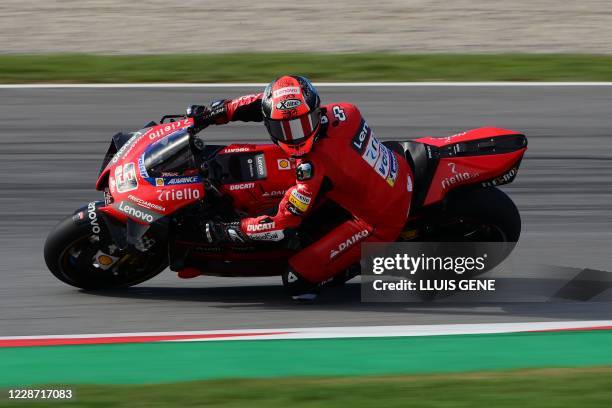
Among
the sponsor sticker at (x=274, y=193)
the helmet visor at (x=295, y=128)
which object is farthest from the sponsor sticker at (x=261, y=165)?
the helmet visor at (x=295, y=128)

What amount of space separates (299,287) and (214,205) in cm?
79

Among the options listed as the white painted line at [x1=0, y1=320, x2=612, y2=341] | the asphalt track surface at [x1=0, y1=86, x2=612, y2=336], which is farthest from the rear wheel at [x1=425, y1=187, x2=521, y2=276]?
the white painted line at [x1=0, y1=320, x2=612, y2=341]

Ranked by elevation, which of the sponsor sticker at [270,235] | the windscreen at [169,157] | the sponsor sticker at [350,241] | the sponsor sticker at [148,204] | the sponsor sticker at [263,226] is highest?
the windscreen at [169,157]

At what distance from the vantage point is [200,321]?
23.8 feet

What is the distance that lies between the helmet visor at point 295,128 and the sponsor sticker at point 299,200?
32 centimetres

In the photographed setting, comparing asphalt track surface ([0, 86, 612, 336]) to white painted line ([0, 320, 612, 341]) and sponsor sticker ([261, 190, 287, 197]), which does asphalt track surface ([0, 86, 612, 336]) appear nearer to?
white painted line ([0, 320, 612, 341])

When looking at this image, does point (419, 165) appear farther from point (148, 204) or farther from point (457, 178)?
point (148, 204)

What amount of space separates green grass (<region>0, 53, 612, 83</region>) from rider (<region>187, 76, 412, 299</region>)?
455cm

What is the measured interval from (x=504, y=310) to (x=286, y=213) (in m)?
1.71

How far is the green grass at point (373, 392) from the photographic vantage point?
562cm

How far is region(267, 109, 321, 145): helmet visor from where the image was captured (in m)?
6.85

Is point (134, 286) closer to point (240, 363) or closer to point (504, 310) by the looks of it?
point (240, 363)

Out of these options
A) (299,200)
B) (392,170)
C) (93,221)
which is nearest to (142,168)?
(93,221)

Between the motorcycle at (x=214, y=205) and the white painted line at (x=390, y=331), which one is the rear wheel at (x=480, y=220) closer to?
the motorcycle at (x=214, y=205)
